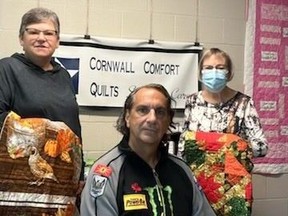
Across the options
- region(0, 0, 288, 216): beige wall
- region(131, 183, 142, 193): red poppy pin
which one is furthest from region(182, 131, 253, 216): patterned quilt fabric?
region(0, 0, 288, 216): beige wall

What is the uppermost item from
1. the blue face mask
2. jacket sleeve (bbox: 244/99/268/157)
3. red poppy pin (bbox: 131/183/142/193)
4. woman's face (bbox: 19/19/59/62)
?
woman's face (bbox: 19/19/59/62)

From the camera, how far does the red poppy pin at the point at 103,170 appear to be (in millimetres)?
1870

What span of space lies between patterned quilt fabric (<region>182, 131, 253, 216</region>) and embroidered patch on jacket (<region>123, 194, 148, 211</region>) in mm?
568

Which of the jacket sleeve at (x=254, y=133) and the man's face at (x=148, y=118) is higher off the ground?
the man's face at (x=148, y=118)

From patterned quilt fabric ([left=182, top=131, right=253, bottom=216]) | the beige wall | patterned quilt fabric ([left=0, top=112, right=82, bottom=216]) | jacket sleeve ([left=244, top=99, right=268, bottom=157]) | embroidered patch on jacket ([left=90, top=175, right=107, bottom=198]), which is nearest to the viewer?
embroidered patch on jacket ([left=90, top=175, right=107, bottom=198])

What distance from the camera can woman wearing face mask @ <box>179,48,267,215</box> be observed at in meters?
2.36

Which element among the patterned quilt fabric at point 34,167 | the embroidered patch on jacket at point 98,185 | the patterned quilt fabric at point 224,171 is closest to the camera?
the embroidered patch on jacket at point 98,185

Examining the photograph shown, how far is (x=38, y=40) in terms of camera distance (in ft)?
7.13

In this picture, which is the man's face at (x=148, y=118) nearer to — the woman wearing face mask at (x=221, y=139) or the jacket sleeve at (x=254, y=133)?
the woman wearing face mask at (x=221, y=139)

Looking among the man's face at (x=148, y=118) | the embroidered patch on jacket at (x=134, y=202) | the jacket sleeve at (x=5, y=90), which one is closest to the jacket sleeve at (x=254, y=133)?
the man's face at (x=148, y=118)

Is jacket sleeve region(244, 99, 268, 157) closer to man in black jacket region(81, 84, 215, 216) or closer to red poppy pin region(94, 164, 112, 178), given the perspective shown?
man in black jacket region(81, 84, 215, 216)

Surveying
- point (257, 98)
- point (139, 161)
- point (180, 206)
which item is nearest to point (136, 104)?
point (139, 161)

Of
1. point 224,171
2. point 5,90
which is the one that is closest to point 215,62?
point 224,171

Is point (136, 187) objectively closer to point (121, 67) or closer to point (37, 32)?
point (37, 32)
